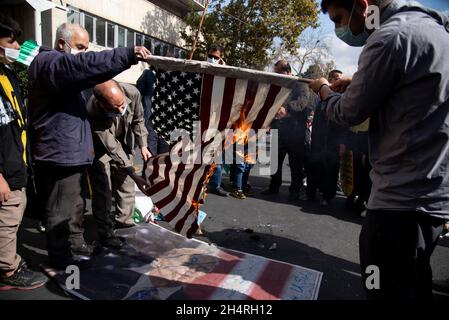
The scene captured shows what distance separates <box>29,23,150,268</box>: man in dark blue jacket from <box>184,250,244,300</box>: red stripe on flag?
1.13 m

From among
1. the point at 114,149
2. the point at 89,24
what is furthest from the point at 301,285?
the point at 89,24

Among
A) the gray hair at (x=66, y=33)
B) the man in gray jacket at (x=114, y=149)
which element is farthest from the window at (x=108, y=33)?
the gray hair at (x=66, y=33)

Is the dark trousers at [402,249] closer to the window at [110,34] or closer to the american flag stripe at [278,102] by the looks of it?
the american flag stripe at [278,102]

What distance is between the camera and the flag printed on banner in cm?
247

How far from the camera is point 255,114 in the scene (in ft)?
8.66

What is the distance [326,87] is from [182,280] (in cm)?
188

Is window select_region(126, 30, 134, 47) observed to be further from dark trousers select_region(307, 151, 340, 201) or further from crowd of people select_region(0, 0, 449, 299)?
crowd of people select_region(0, 0, 449, 299)

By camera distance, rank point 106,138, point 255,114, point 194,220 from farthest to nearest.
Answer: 1. point 106,138
2. point 194,220
3. point 255,114

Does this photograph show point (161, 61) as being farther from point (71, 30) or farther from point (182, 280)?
point (182, 280)

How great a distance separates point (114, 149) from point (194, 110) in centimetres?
116

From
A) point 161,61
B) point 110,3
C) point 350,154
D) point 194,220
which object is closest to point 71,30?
point 161,61

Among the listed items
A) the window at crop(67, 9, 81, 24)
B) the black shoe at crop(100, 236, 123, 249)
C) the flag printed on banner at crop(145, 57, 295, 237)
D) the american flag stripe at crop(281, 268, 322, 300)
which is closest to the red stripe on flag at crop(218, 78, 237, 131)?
the flag printed on banner at crop(145, 57, 295, 237)

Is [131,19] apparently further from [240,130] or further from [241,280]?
[241,280]

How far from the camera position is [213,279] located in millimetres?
2775
